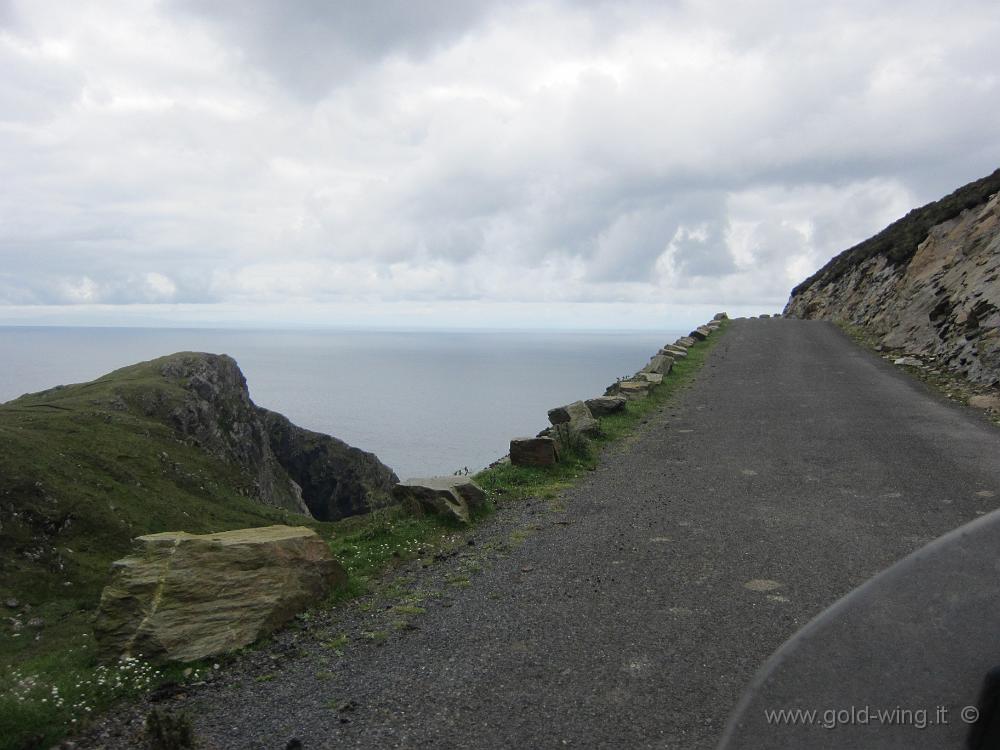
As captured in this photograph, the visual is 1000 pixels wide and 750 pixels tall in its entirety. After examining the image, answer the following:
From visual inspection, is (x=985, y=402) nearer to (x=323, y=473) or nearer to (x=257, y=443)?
(x=257, y=443)

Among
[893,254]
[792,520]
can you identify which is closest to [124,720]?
[792,520]

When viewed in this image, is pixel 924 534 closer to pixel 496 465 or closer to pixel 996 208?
pixel 496 465

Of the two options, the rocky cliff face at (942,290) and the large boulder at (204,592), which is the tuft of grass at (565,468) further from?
the rocky cliff face at (942,290)

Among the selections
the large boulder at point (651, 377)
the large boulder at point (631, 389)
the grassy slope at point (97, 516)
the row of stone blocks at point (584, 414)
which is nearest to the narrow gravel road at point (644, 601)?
the grassy slope at point (97, 516)

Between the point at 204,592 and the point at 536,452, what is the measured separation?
739 cm

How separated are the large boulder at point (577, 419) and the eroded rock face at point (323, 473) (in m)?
23.9

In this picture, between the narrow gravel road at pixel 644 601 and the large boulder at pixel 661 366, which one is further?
the large boulder at pixel 661 366

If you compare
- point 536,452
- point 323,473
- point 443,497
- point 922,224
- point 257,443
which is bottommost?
point 323,473

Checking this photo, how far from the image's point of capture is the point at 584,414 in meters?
15.9

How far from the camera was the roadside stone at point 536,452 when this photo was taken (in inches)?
508

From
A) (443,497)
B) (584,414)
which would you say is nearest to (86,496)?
(443,497)

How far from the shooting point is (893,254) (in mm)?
38562

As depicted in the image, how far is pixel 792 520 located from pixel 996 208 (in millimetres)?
27126

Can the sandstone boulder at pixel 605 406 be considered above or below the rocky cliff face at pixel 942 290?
below
